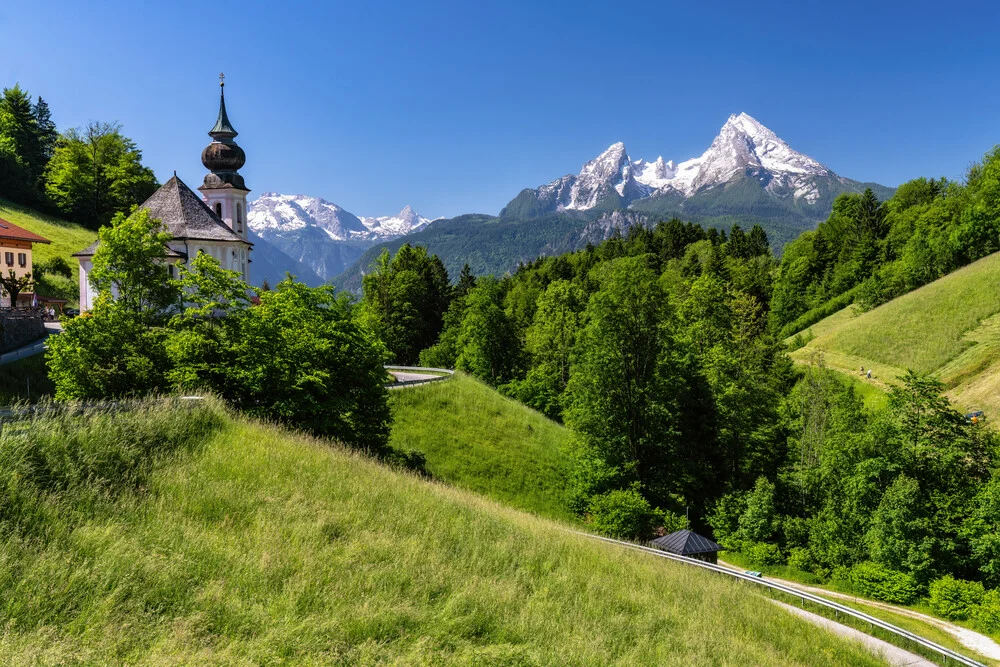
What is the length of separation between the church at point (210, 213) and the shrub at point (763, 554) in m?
36.1

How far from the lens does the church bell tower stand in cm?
6078

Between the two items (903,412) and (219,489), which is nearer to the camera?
(219,489)

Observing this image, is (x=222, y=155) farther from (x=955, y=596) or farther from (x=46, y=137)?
(x=955, y=596)

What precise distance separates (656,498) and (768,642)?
2296 cm

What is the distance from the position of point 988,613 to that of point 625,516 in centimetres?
1391

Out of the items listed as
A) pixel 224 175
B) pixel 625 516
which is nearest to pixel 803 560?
pixel 625 516

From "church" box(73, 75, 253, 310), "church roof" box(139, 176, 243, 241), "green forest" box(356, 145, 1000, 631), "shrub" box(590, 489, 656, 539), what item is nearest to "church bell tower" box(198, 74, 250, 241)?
"church" box(73, 75, 253, 310)

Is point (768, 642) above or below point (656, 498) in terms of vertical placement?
above

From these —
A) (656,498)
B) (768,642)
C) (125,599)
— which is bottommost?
(656,498)

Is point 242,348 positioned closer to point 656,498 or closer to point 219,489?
point 219,489

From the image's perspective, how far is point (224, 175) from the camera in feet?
203

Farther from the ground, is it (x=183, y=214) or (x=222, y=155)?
(x=222, y=155)

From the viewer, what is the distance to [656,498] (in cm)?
3322

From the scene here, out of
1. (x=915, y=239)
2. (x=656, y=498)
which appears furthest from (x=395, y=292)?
(x=915, y=239)
